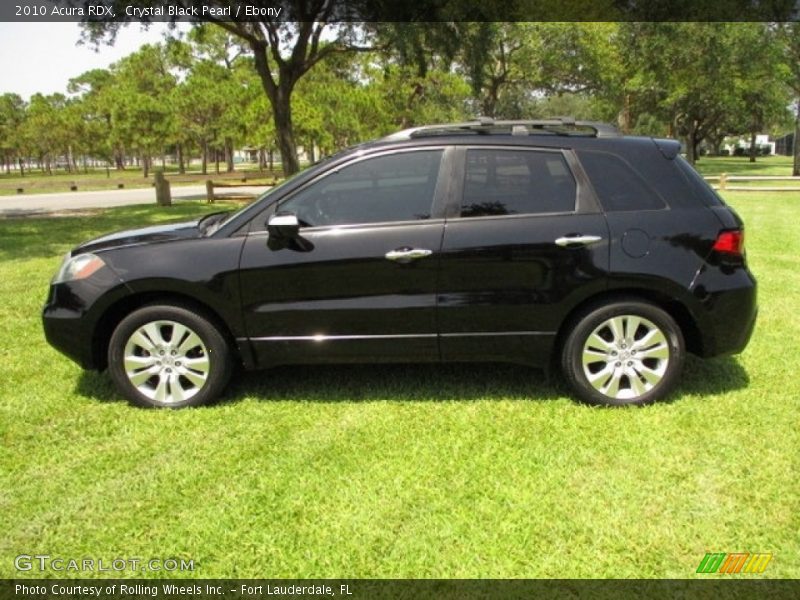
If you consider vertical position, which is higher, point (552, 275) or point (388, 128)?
point (388, 128)

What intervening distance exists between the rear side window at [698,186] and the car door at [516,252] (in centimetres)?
65

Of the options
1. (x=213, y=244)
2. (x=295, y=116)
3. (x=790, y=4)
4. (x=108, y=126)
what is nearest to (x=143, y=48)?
(x=108, y=126)

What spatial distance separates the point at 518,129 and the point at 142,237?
2.59 m

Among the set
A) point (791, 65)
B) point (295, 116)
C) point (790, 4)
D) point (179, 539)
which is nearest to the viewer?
point (179, 539)

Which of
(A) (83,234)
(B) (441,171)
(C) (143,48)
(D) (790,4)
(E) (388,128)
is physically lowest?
(A) (83,234)

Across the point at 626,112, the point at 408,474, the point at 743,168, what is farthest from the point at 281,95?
the point at 743,168

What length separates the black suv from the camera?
3752mm

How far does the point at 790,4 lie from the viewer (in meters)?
26.1

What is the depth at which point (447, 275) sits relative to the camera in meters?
3.78

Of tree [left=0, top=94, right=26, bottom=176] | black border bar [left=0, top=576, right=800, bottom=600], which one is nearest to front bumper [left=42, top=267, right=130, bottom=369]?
black border bar [left=0, top=576, right=800, bottom=600]

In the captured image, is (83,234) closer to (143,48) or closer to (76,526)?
(76,526)

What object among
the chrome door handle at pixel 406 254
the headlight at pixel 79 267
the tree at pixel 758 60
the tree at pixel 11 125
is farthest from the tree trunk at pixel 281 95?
the tree at pixel 11 125

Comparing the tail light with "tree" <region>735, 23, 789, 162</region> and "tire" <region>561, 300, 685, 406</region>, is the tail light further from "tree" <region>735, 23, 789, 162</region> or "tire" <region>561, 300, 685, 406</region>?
"tree" <region>735, 23, 789, 162</region>

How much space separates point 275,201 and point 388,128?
3528cm
